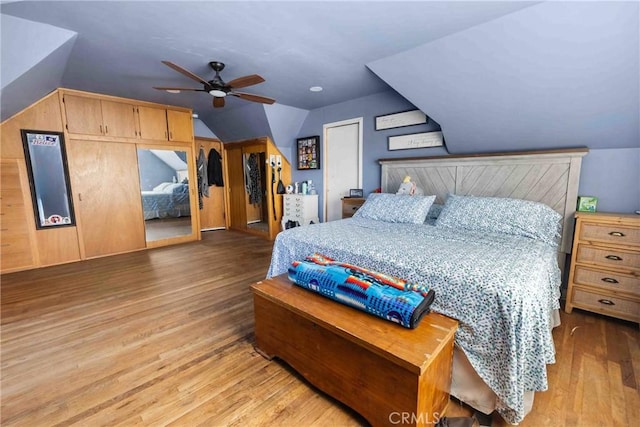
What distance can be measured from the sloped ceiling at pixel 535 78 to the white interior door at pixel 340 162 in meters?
1.41

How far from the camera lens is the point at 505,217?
2.36 m

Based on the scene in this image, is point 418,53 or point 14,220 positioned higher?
point 418,53

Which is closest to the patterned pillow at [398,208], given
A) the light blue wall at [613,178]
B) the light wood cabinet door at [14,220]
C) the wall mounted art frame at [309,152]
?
the light blue wall at [613,178]

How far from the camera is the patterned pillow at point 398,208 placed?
111 inches

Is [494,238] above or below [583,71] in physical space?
below

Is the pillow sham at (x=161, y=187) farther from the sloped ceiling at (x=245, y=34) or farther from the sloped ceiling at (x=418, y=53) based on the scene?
the sloped ceiling at (x=418, y=53)

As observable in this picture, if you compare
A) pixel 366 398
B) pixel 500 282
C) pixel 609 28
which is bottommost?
pixel 366 398

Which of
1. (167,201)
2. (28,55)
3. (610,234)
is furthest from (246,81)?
(610,234)

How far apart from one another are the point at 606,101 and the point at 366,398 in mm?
2859

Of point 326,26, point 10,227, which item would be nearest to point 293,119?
point 326,26

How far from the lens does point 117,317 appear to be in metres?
2.37

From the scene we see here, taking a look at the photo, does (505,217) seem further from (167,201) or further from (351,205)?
(167,201)

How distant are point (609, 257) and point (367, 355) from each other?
2.35m

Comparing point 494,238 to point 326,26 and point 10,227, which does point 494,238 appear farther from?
point 10,227
